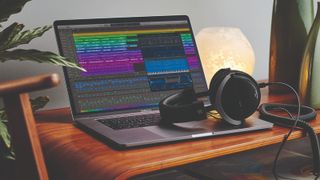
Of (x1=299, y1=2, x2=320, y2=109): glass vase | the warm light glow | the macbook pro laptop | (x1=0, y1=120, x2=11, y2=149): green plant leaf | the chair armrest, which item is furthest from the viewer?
the warm light glow

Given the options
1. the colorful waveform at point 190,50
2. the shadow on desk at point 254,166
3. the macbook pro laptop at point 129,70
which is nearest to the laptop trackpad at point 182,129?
the macbook pro laptop at point 129,70

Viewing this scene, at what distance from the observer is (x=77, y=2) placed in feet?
4.36

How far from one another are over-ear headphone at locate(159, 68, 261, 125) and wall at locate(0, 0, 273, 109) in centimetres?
44

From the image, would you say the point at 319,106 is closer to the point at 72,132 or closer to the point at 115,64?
the point at 115,64

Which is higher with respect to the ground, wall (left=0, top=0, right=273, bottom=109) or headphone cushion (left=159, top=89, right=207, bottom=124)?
wall (left=0, top=0, right=273, bottom=109)

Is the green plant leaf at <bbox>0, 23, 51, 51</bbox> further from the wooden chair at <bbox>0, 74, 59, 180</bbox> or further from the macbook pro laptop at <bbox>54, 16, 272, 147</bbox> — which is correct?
the wooden chair at <bbox>0, 74, 59, 180</bbox>

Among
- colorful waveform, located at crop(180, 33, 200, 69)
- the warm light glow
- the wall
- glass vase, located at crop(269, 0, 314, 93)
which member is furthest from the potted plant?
glass vase, located at crop(269, 0, 314, 93)

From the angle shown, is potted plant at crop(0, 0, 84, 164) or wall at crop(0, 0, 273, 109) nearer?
potted plant at crop(0, 0, 84, 164)

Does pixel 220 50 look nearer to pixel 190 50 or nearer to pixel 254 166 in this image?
pixel 190 50

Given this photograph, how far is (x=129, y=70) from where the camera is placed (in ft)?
3.87

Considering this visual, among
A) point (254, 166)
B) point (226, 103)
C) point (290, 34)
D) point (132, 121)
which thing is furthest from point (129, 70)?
point (290, 34)

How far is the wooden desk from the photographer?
772mm

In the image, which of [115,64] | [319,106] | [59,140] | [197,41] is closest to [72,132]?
[59,140]

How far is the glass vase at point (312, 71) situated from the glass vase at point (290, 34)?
14cm
